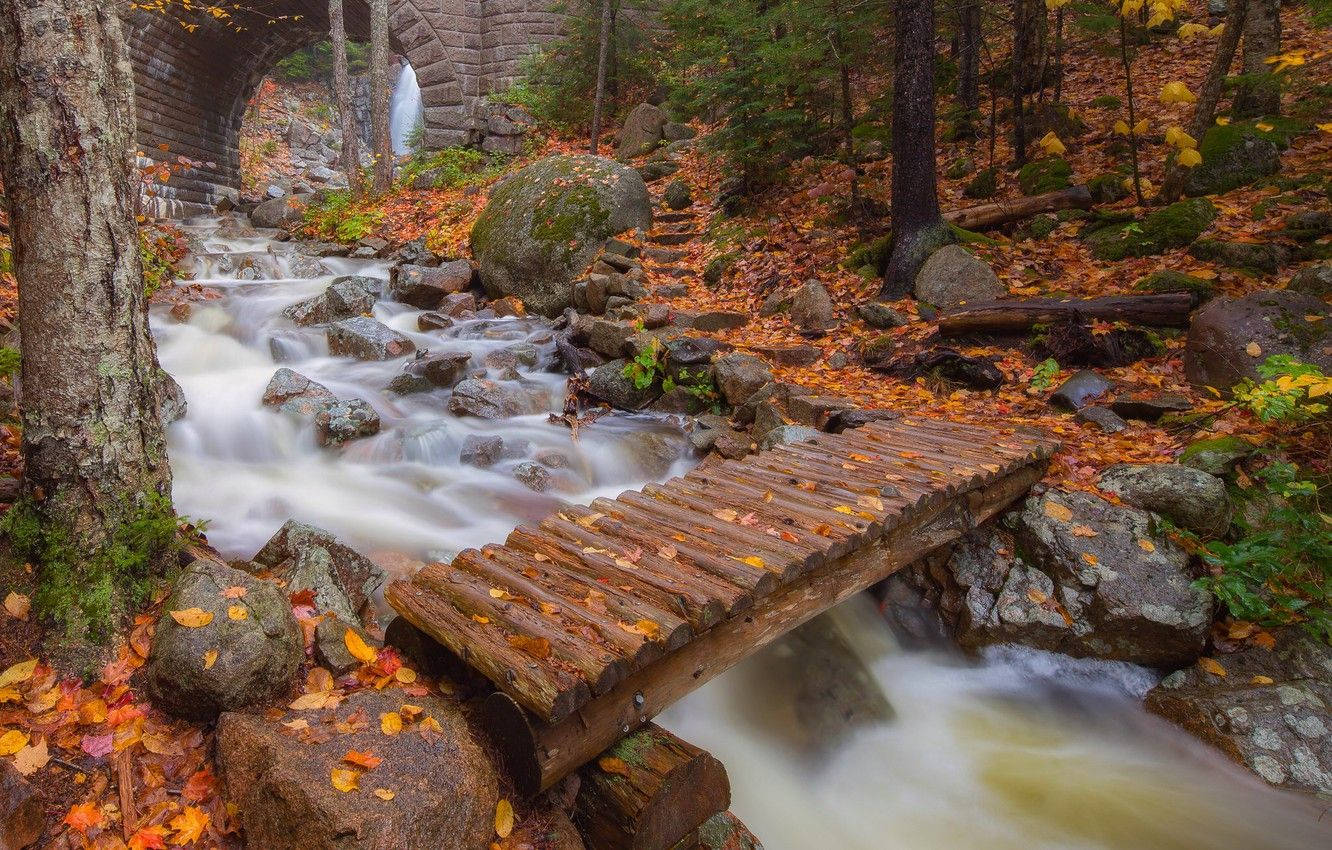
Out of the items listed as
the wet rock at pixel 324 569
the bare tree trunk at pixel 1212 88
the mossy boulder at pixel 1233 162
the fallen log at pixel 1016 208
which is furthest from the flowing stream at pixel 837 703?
the mossy boulder at pixel 1233 162

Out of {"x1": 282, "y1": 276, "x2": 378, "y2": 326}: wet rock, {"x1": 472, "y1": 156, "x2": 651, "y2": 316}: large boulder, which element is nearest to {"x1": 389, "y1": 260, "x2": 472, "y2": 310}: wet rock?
{"x1": 472, "y1": 156, "x2": 651, "y2": 316}: large boulder

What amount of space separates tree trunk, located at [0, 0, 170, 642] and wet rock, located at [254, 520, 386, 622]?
2.09 ft

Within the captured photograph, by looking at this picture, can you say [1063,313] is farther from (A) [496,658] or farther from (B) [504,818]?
(B) [504,818]

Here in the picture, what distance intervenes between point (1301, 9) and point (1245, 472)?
38.0 ft

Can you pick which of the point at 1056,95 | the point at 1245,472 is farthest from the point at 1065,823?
the point at 1056,95

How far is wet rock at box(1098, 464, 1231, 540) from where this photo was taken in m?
3.96

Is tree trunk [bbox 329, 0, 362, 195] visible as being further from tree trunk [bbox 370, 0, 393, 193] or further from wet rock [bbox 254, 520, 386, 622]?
wet rock [bbox 254, 520, 386, 622]

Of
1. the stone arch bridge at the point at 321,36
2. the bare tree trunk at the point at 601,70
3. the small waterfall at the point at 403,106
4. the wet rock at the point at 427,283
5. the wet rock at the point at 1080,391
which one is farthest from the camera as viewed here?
the small waterfall at the point at 403,106

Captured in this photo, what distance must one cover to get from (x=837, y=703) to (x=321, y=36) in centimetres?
2005

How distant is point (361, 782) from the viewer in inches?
80.3

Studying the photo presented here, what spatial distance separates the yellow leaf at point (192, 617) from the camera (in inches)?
93.5

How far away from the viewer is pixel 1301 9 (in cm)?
1088

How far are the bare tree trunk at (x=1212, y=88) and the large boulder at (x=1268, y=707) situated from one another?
532 centimetres

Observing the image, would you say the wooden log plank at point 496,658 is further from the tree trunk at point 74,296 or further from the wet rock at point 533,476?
the wet rock at point 533,476
